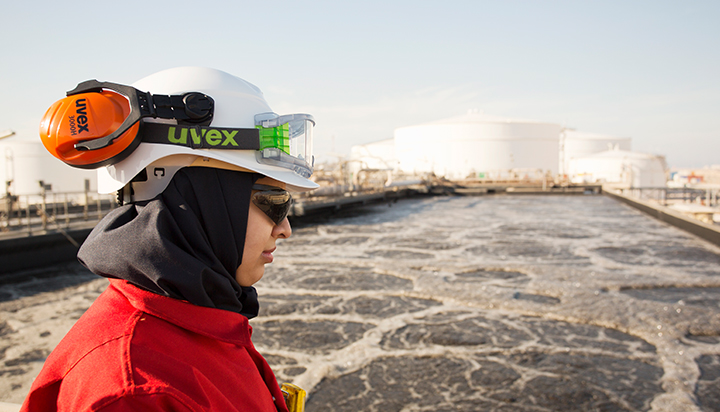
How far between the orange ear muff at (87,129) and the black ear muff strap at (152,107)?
16 millimetres

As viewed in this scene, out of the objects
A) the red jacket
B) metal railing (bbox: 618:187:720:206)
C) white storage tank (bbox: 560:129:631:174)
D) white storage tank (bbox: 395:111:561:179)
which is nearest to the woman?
the red jacket

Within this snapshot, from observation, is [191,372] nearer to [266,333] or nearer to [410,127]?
[266,333]

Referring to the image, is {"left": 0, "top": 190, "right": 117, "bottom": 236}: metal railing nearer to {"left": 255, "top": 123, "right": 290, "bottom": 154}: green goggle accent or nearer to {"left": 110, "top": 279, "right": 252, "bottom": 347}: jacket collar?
{"left": 255, "top": 123, "right": 290, "bottom": 154}: green goggle accent

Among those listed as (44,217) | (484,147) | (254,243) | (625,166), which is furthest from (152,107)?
(625,166)

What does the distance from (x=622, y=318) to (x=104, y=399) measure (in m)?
7.50

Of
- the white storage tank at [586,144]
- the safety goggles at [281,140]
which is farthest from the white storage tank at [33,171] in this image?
the white storage tank at [586,144]

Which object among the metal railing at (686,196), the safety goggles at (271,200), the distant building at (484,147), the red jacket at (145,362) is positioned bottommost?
the metal railing at (686,196)

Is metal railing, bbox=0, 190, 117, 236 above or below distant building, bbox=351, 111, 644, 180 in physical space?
below

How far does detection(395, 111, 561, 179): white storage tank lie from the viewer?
165 feet

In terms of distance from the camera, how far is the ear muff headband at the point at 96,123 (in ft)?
3.70

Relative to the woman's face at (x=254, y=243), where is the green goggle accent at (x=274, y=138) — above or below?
above

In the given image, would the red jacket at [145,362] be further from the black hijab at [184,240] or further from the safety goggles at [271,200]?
the safety goggles at [271,200]

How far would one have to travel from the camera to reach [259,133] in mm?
1321

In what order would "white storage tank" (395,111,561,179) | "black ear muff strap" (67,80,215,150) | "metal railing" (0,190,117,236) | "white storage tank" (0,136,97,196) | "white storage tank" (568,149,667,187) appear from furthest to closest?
"white storage tank" (395,111,561,179) → "white storage tank" (568,149,667,187) → "white storage tank" (0,136,97,196) → "metal railing" (0,190,117,236) → "black ear muff strap" (67,80,215,150)
